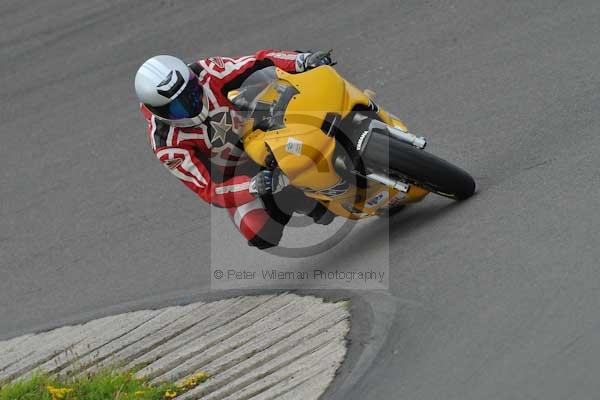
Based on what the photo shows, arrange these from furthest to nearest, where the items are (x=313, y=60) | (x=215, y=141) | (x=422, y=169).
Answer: (x=215, y=141), (x=313, y=60), (x=422, y=169)

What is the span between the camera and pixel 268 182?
20.1 feet

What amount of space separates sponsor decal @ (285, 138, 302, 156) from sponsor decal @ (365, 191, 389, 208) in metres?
0.74

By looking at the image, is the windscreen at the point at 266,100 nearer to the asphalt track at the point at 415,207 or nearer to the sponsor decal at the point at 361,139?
the sponsor decal at the point at 361,139

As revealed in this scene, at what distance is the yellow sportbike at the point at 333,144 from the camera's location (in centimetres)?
592

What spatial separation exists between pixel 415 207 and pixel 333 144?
1246 mm

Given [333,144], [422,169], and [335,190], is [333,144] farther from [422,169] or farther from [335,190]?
[422,169]

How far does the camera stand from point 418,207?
6.98m

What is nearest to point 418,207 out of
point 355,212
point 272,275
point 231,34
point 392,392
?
point 355,212

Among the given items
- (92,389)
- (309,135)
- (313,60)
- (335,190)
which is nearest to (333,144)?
(309,135)

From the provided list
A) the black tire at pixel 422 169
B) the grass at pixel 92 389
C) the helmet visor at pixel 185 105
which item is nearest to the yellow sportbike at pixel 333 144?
the black tire at pixel 422 169

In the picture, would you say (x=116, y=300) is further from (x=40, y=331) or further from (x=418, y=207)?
(x=418, y=207)

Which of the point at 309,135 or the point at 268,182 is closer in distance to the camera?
the point at 309,135

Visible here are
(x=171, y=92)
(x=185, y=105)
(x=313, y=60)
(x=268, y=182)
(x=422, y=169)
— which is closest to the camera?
(x=422, y=169)

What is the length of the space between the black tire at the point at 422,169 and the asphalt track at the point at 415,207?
0.91ft
